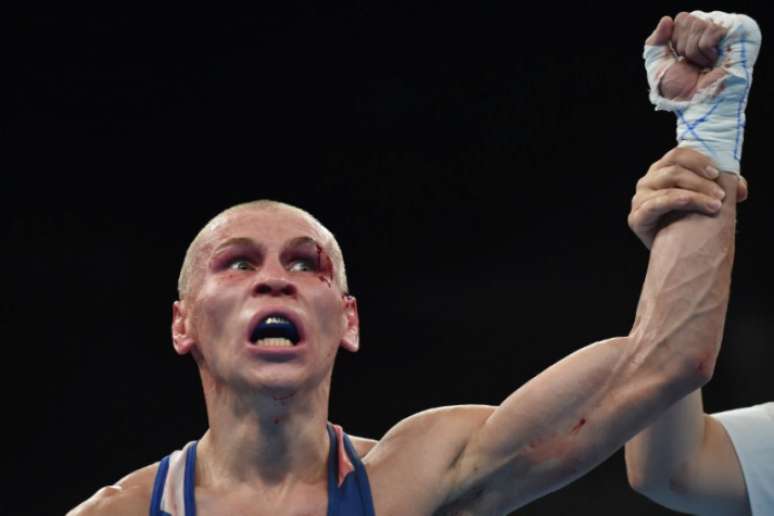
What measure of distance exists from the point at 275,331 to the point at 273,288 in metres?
0.06

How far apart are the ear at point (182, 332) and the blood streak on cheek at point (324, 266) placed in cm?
22

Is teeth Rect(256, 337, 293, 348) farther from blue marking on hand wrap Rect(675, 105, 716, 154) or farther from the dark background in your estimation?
the dark background

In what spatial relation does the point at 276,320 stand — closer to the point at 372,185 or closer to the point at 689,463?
the point at 689,463

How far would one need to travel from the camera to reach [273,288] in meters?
1.74

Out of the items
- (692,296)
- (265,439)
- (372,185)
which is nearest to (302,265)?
(265,439)

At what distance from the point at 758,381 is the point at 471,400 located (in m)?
0.90

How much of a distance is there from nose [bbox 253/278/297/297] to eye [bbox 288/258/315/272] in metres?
0.06

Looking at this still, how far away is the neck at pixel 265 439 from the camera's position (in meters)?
1.76

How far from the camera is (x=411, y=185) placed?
13.0 ft

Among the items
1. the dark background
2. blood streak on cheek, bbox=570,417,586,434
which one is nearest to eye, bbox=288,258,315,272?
blood streak on cheek, bbox=570,417,586,434

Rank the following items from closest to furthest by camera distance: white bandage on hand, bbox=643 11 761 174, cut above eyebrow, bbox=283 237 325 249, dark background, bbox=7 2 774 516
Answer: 1. white bandage on hand, bbox=643 11 761 174
2. cut above eyebrow, bbox=283 237 325 249
3. dark background, bbox=7 2 774 516

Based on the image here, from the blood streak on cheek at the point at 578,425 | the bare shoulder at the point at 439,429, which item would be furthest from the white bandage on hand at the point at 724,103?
the bare shoulder at the point at 439,429

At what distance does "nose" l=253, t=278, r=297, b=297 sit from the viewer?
5.72 ft

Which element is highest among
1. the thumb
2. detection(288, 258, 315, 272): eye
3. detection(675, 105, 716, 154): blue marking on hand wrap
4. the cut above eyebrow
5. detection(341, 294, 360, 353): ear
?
the thumb
